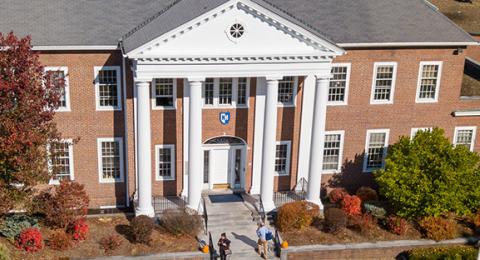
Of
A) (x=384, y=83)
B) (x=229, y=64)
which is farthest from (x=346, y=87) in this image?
(x=229, y=64)

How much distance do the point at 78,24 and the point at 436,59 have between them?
18.3 m

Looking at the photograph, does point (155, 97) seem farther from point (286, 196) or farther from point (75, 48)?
→ point (286, 196)

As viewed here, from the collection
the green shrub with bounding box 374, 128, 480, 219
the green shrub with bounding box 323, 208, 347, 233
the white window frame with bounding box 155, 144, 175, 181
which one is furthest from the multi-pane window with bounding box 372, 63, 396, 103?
the white window frame with bounding box 155, 144, 175, 181

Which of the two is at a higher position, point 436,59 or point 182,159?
point 436,59

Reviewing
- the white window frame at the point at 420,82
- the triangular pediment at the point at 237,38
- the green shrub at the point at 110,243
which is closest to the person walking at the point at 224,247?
the green shrub at the point at 110,243

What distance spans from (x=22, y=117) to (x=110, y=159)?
24.3ft

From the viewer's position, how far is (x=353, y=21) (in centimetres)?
3131

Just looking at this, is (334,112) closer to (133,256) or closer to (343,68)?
(343,68)

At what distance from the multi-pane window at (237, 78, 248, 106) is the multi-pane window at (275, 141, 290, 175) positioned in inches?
120

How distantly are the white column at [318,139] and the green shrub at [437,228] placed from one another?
5.09 meters

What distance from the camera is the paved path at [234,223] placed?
27.3 meters

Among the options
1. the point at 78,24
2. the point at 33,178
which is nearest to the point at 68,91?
the point at 78,24

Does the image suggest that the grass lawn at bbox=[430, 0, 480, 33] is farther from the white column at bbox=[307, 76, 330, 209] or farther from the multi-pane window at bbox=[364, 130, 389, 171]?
the white column at bbox=[307, 76, 330, 209]

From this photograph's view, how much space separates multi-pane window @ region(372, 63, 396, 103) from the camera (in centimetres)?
3122
